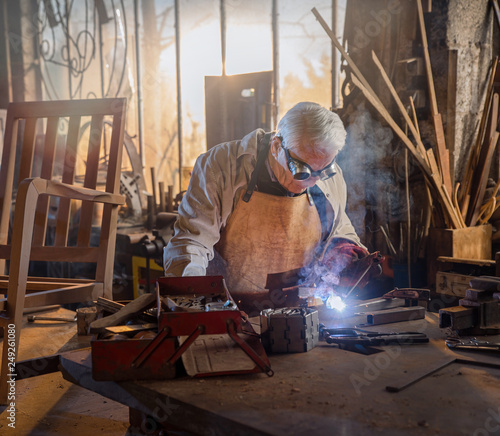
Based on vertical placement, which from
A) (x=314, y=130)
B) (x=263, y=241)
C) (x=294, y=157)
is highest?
(x=314, y=130)

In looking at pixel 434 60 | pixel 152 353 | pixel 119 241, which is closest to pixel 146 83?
pixel 119 241

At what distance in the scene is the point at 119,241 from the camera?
5191 mm

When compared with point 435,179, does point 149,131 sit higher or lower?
higher

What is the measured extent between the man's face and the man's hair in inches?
1.1

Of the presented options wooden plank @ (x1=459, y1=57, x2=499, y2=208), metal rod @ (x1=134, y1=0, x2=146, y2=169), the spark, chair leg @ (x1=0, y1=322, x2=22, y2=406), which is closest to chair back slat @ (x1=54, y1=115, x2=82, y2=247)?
chair leg @ (x1=0, y1=322, x2=22, y2=406)

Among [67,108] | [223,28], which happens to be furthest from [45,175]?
[223,28]

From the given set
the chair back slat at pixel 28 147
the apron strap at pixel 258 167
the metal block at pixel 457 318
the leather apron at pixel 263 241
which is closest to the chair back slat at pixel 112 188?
the chair back slat at pixel 28 147

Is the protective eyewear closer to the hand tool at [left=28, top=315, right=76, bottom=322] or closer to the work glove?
the work glove

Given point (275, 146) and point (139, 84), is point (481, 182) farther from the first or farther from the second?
point (139, 84)

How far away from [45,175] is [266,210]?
49.4 inches

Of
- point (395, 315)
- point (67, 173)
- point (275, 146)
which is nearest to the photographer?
point (395, 315)

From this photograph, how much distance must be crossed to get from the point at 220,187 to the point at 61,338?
1.25 meters

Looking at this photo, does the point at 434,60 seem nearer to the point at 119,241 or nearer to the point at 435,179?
the point at 435,179

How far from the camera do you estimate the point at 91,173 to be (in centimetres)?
273
